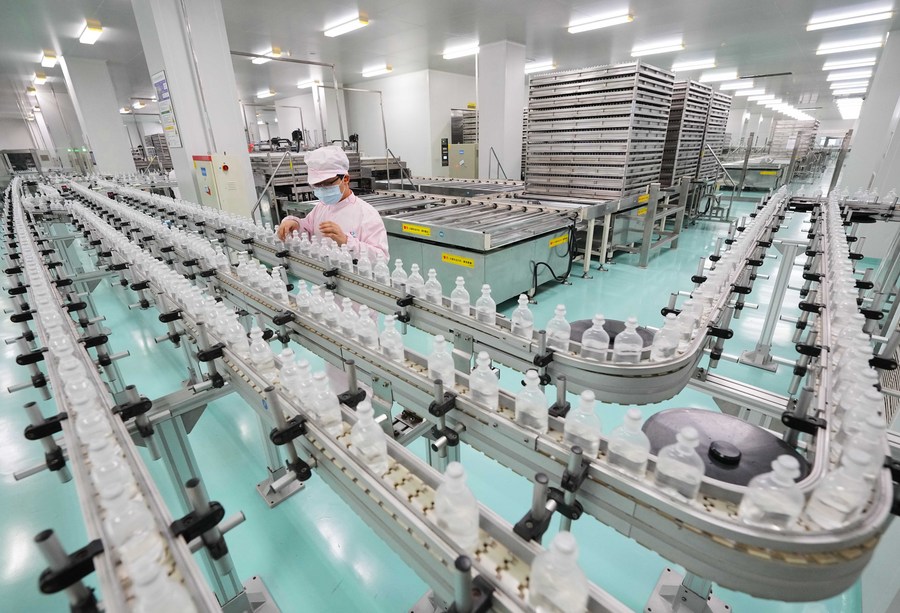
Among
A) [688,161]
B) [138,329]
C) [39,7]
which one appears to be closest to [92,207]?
[138,329]

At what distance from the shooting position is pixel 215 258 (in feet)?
8.27

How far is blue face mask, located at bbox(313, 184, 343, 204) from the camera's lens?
103 inches

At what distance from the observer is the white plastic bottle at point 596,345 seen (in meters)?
1.33

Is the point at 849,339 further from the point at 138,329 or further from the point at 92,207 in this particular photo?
the point at 92,207

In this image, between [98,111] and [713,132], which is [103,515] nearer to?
[713,132]

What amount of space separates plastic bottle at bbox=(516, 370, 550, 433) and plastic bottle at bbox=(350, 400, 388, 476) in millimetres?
365

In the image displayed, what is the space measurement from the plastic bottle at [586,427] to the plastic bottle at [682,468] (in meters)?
0.14

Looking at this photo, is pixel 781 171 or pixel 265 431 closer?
pixel 265 431

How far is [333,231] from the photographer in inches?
98.8

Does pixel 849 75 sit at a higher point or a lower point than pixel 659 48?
lower

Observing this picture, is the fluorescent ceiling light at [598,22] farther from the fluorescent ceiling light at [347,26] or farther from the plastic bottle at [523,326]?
the plastic bottle at [523,326]

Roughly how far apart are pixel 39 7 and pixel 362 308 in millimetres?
6819

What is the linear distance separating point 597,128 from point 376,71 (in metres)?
6.71

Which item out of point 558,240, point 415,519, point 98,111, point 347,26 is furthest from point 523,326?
point 98,111
